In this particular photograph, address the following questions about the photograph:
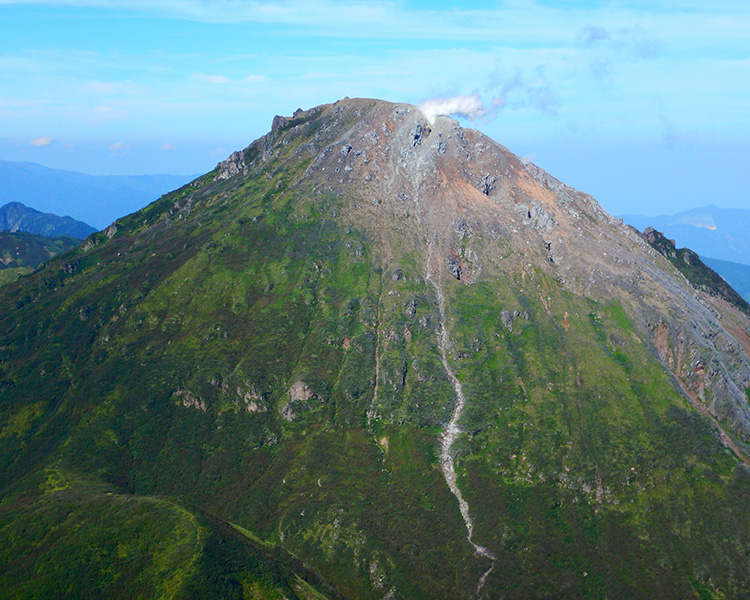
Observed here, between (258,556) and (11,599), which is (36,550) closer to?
(11,599)

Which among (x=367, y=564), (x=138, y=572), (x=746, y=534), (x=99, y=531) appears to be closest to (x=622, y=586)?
(x=746, y=534)

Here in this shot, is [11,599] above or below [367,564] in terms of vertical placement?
below

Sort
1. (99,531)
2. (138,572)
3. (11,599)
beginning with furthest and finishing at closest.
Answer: (99,531) → (138,572) → (11,599)

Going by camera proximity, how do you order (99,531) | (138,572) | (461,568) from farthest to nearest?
1. (461,568)
2. (99,531)
3. (138,572)

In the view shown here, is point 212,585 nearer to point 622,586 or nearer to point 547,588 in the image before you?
point 547,588

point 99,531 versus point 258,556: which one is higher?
point 258,556

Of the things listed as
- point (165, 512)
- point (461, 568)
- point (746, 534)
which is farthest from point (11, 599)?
point (746, 534)

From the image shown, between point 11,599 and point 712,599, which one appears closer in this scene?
point 11,599

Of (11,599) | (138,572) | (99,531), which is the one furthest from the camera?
(99,531)

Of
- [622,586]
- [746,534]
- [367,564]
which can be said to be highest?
[746,534]
